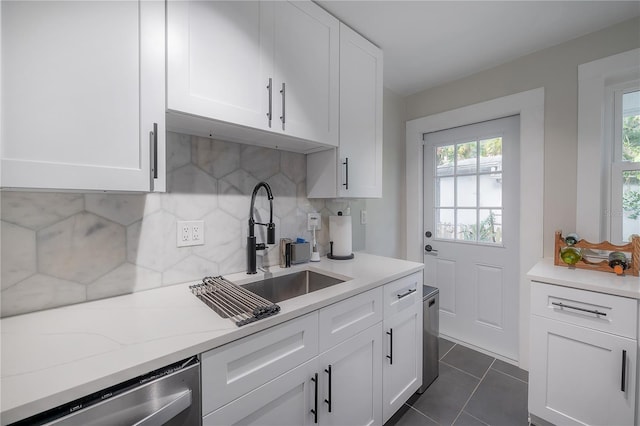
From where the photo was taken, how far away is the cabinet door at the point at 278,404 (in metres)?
0.83

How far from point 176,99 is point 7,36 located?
41 cm

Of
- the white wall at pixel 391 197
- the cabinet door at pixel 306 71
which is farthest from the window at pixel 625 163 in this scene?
the cabinet door at pixel 306 71

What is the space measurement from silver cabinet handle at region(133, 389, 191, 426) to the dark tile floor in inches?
53.3

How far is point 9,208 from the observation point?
902 mm

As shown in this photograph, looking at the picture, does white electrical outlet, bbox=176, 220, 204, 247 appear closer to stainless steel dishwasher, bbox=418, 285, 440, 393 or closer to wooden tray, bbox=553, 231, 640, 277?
stainless steel dishwasher, bbox=418, 285, 440, 393

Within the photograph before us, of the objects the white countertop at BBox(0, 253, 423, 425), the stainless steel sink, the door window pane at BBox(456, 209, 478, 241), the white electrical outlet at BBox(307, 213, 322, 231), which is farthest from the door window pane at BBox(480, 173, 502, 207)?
the white countertop at BBox(0, 253, 423, 425)

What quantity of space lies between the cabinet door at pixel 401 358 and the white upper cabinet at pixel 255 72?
3.74 ft

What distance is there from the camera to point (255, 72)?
3.87 ft

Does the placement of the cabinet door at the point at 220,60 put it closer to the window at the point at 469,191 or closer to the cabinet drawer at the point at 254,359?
the cabinet drawer at the point at 254,359

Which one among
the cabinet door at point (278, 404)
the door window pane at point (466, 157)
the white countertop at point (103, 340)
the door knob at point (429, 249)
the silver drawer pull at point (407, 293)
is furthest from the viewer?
the door knob at point (429, 249)

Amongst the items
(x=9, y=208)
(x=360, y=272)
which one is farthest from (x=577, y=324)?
(x=9, y=208)

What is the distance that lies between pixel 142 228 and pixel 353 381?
121 cm

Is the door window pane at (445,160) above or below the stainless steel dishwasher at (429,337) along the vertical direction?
above

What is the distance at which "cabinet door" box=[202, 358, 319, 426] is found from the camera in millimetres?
831
